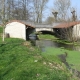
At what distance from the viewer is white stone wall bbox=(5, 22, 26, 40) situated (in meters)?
32.4

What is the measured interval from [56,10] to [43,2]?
5365 mm

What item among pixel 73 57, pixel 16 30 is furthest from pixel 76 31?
pixel 73 57

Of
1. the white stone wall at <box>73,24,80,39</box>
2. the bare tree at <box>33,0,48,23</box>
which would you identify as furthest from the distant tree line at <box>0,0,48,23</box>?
the white stone wall at <box>73,24,80,39</box>

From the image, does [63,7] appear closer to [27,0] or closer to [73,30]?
[27,0]

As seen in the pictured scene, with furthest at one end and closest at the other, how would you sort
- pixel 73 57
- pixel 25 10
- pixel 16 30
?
1. pixel 25 10
2. pixel 16 30
3. pixel 73 57

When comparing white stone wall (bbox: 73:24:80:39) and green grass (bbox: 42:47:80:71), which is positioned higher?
white stone wall (bbox: 73:24:80:39)

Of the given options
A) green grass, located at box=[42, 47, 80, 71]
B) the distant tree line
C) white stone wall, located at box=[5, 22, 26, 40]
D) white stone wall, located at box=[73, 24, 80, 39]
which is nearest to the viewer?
green grass, located at box=[42, 47, 80, 71]

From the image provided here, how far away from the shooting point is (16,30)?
3306 centimetres

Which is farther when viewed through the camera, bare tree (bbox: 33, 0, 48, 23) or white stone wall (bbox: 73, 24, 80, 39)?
bare tree (bbox: 33, 0, 48, 23)

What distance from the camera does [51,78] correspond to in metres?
8.20

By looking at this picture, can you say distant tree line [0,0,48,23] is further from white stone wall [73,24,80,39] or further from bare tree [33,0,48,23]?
white stone wall [73,24,80,39]

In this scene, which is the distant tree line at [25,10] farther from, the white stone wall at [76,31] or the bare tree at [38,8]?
→ the white stone wall at [76,31]

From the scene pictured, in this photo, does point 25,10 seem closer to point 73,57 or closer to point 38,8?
point 38,8

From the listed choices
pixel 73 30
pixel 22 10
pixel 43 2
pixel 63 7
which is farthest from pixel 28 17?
pixel 73 30
